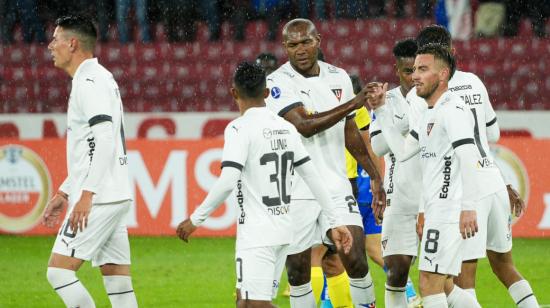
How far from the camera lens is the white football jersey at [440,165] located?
20.3 feet

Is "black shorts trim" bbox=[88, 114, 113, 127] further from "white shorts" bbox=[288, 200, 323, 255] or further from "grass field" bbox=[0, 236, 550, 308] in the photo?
"grass field" bbox=[0, 236, 550, 308]

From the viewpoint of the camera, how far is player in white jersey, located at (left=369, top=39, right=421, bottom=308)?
7.13 metres

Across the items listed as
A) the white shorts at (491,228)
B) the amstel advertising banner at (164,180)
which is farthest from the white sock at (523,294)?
the amstel advertising banner at (164,180)

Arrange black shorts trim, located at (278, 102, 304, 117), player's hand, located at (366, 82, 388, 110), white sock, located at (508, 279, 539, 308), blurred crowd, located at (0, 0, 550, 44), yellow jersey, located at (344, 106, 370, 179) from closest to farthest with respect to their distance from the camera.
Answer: player's hand, located at (366, 82, 388, 110), white sock, located at (508, 279, 539, 308), black shorts trim, located at (278, 102, 304, 117), yellow jersey, located at (344, 106, 370, 179), blurred crowd, located at (0, 0, 550, 44)

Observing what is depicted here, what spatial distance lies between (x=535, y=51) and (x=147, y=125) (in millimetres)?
5821

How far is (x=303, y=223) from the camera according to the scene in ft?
22.3

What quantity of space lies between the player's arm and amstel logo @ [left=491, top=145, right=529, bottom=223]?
5.28 metres

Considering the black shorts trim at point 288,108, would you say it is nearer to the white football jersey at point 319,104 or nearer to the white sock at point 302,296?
the white football jersey at point 319,104

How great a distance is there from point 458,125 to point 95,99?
2007 mm

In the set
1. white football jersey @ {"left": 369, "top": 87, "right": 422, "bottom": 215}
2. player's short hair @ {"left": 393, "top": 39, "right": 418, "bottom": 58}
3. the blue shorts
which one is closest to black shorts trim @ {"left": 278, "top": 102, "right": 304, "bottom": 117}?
white football jersey @ {"left": 369, "top": 87, "right": 422, "bottom": 215}

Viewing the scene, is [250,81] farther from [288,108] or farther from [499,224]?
[499,224]

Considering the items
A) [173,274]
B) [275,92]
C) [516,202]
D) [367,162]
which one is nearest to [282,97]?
[275,92]

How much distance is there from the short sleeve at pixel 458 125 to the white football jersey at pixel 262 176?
87cm

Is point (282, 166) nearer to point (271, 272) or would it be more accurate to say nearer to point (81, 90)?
point (271, 272)
